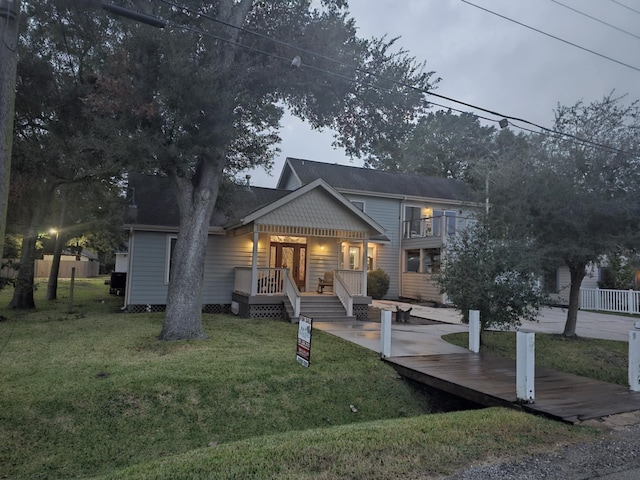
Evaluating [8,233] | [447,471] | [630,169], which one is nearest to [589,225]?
[630,169]

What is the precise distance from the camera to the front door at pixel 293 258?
15472 millimetres

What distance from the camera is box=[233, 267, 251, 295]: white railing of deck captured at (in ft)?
44.5

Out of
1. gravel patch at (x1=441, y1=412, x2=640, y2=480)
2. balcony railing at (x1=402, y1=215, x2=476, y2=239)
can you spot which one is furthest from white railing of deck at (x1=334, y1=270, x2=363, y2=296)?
gravel patch at (x1=441, y1=412, x2=640, y2=480)

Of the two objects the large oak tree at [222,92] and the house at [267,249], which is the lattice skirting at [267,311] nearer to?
the house at [267,249]

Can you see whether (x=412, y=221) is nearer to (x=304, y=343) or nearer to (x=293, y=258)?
(x=293, y=258)

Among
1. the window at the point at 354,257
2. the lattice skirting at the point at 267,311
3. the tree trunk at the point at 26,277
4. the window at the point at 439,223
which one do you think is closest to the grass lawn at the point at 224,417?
the lattice skirting at the point at 267,311

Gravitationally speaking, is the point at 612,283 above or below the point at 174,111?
below

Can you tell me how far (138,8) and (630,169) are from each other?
474 inches

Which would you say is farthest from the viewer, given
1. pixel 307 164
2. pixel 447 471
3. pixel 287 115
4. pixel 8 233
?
pixel 307 164

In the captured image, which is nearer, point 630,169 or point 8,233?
point 630,169

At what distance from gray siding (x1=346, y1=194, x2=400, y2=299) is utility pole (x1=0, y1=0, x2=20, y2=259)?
1696 cm

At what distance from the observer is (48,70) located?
1155 centimetres

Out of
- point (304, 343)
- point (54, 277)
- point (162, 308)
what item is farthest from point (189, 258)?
point (54, 277)

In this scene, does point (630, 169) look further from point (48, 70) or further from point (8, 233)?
point (8, 233)
